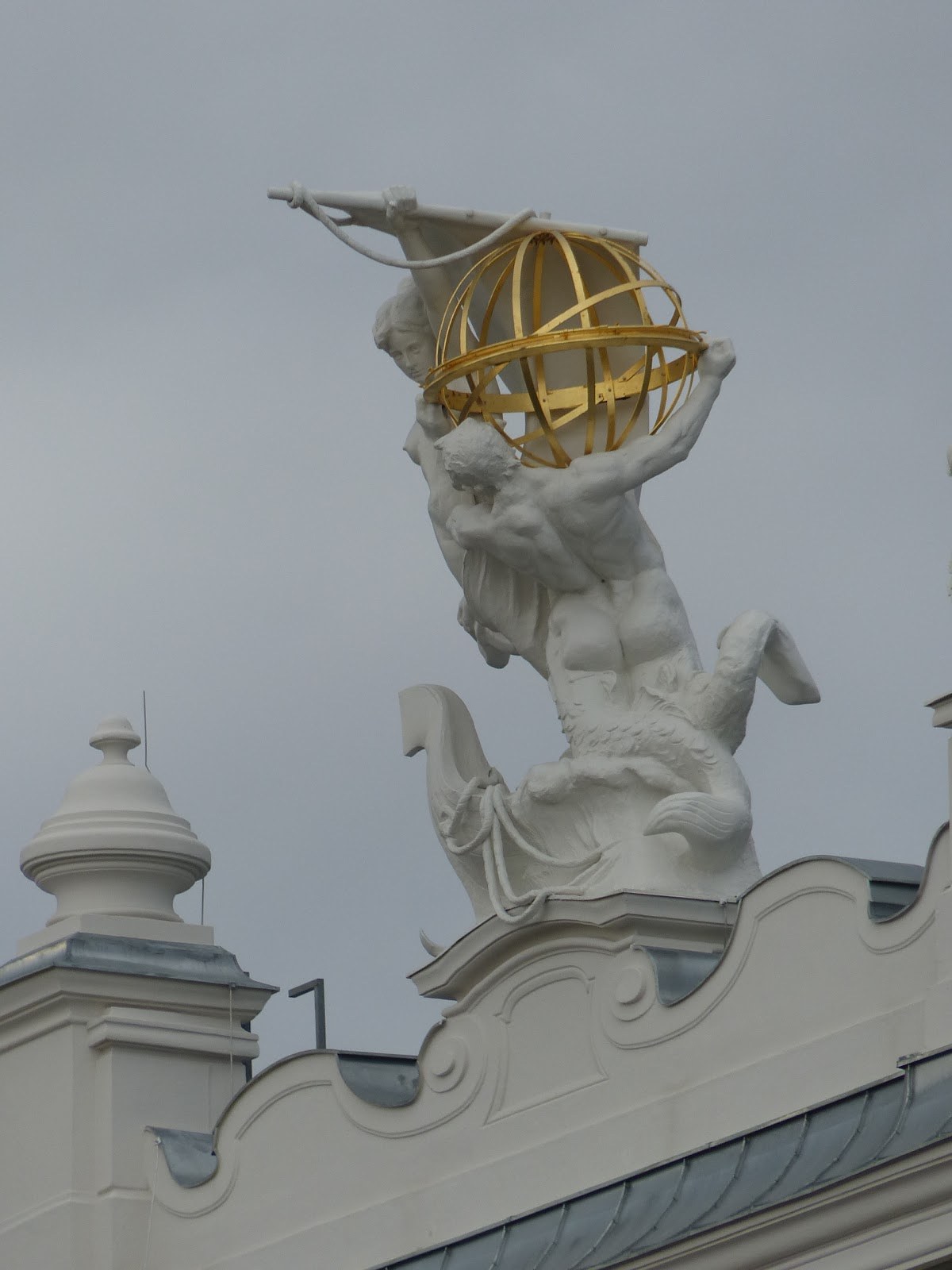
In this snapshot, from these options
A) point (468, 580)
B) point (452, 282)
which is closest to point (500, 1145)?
point (468, 580)

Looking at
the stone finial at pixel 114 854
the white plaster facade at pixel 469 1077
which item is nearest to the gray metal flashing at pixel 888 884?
the white plaster facade at pixel 469 1077

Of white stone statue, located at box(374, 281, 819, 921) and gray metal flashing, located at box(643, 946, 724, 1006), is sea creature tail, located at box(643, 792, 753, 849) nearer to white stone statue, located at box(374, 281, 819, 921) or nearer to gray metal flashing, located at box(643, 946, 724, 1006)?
white stone statue, located at box(374, 281, 819, 921)

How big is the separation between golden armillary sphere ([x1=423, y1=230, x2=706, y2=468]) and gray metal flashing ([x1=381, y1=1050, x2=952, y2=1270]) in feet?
11.6

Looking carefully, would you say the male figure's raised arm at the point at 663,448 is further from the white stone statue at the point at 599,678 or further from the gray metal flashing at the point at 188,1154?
the gray metal flashing at the point at 188,1154

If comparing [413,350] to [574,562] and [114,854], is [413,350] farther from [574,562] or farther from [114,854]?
[114,854]

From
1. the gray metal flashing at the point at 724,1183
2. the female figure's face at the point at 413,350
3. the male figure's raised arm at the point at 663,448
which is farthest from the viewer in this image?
the female figure's face at the point at 413,350

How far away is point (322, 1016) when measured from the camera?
22.5m

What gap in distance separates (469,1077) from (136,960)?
8.62 ft

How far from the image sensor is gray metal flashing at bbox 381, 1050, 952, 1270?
15688mm

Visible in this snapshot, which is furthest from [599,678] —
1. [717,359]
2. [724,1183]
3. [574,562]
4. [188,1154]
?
[188,1154]

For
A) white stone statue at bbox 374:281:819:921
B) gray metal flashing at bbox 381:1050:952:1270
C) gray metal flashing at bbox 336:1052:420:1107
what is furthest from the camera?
gray metal flashing at bbox 336:1052:420:1107

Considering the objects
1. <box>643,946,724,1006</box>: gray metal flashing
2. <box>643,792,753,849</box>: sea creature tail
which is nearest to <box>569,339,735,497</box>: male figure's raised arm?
<box>643,792,753,849</box>: sea creature tail

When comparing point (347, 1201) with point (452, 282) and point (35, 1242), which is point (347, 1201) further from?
point (452, 282)

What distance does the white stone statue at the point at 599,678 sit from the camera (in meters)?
18.2
